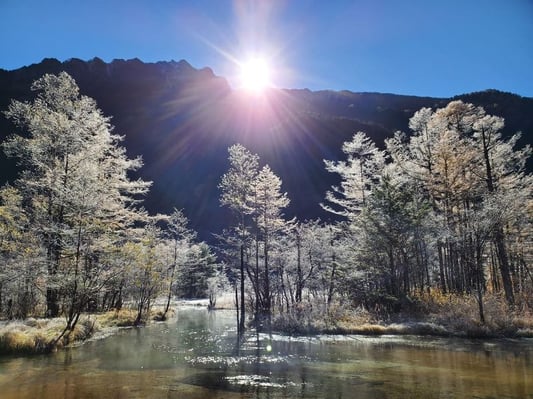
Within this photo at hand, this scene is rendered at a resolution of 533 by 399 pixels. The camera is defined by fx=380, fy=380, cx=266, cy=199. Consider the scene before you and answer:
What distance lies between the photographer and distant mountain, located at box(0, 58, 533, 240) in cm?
12669

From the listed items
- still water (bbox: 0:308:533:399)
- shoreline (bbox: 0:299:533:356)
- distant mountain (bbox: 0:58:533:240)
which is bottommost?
still water (bbox: 0:308:533:399)

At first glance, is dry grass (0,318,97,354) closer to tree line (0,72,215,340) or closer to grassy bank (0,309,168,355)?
grassy bank (0,309,168,355)

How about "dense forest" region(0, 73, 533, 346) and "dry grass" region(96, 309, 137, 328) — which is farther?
"dry grass" region(96, 309, 137, 328)

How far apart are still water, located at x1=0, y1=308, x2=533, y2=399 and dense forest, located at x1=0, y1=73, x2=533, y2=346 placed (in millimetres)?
4040

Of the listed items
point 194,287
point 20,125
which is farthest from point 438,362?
point 194,287

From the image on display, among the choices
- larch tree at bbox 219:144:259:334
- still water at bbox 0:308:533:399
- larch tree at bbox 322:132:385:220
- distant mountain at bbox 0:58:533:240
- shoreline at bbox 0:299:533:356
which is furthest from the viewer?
distant mountain at bbox 0:58:533:240

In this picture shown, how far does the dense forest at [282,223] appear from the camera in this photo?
1881 cm

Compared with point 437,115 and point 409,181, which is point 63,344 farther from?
point 437,115

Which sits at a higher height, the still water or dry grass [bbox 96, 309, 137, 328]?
dry grass [bbox 96, 309, 137, 328]

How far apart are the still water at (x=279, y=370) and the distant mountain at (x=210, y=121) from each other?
96085 millimetres

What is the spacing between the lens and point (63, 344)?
1598 centimetres

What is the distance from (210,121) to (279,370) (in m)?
162

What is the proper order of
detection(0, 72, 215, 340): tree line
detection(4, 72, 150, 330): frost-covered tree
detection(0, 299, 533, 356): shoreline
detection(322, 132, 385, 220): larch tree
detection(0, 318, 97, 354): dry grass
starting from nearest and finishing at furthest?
detection(0, 318, 97, 354): dry grass → detection(0, 299, 533, 356): shoreline → detection(4, 72, 150, 330): frost-covered tree → detection(0, 72, 215, 340): tree line → detection(322, 132, 385, 220): larch tree

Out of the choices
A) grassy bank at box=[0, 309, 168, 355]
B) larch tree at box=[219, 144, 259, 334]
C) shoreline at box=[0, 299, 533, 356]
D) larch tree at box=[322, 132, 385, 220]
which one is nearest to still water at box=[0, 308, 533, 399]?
grassy bank at box=[0, 309, 168, 355]
